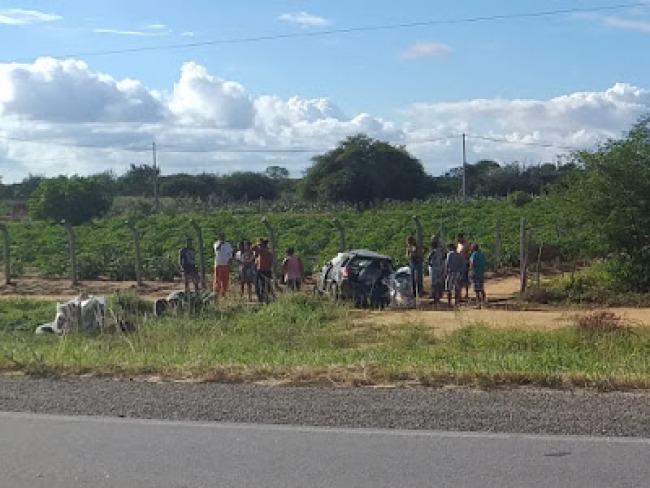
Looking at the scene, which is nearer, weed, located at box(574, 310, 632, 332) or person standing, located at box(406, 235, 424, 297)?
weed, located at box(574, 310, 632, 332)

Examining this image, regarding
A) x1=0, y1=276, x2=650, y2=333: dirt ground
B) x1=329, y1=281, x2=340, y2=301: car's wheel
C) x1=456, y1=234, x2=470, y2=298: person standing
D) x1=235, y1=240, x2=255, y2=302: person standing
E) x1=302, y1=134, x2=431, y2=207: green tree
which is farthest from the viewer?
x1=302, y1=134, x2=431, y2=207: green tree

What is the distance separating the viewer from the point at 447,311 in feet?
64.5

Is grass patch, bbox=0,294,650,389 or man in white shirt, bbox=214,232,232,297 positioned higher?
man in white shirt, bbox=214,232,232,297

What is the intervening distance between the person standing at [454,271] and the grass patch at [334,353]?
507 centimetres

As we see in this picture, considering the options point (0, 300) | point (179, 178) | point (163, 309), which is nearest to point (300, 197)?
point (179, 178)

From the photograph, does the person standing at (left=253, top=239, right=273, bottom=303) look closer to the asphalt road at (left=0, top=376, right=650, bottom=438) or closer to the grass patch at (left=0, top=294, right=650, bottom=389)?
the grass patch at (left=0, top=294, right=650, bottom=389)

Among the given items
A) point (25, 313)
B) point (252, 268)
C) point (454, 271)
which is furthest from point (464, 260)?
point (25, 313)

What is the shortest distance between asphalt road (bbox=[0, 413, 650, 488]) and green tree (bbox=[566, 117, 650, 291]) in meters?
16.5

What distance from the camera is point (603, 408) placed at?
24.9 feet

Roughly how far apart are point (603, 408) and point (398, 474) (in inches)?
96.1

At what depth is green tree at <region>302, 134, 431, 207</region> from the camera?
7506 centimetres

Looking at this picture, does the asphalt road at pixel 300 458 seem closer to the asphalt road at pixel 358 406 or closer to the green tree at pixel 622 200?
the asphalt road at pixel 358 406

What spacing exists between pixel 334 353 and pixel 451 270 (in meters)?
9.98

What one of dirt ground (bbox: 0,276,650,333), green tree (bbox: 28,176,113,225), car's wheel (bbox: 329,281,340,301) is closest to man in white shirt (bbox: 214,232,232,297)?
dirt ground (bbox: 0,276,650,333)
